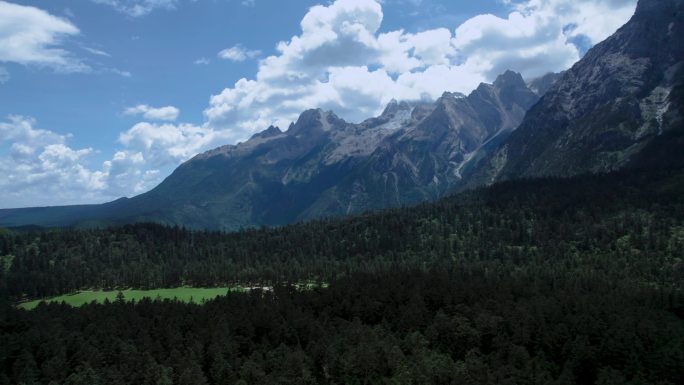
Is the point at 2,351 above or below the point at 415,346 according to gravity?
above

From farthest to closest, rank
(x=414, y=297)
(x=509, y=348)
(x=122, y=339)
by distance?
1. (x=414, y=297)
2. (x=122, y=339)
3. (x=509, y=348)

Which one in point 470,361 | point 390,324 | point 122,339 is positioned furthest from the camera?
point 390,324

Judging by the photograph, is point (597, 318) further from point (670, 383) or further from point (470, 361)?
point (470, 361)

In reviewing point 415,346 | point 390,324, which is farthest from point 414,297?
point 415,346

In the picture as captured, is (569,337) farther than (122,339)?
No

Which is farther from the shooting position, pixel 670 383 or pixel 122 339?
pixel 122 339

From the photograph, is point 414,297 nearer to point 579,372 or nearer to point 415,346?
point 415,346

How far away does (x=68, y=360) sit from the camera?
12562 centimetres

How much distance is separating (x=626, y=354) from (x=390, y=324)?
58.7 meters

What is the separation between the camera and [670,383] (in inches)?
4060

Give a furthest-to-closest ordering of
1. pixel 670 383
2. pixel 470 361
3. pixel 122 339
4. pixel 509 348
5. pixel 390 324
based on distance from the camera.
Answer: pixel 390 324 → pixel 122 339 → pixel 509 348 → pixel 470 361 → pixel 670 383

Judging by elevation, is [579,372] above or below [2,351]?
below

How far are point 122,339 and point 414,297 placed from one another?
265 feet

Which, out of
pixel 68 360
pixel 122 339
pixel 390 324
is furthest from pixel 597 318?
pixel 68 360
